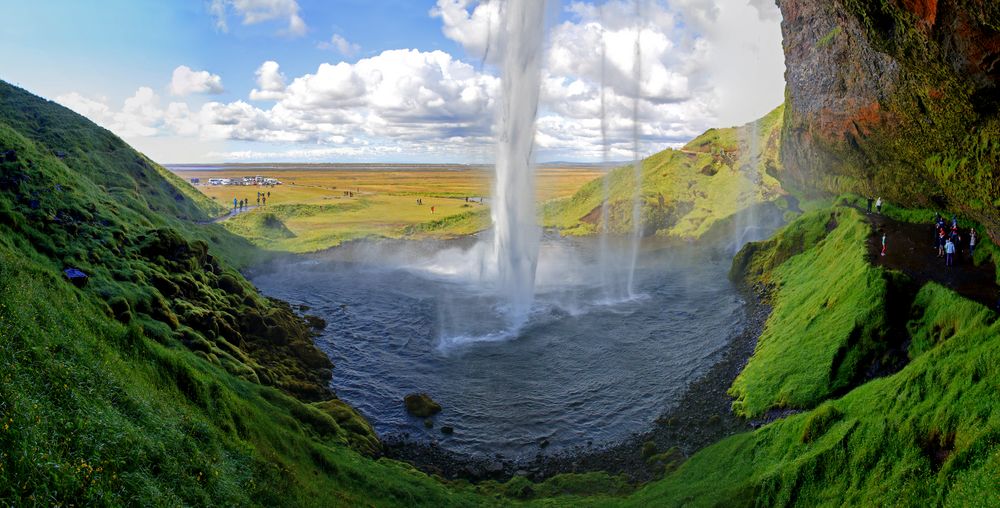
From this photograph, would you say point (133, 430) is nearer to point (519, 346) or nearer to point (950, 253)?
point (519, 346)

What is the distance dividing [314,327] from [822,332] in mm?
30813

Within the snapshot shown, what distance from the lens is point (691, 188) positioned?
80188 millimetres

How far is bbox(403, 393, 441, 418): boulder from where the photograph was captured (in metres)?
27.0

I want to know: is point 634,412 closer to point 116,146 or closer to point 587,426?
point 587,426

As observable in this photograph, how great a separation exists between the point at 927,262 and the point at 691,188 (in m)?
53.4

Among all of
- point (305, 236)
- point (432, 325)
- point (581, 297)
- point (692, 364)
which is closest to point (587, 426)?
point (692, 364)

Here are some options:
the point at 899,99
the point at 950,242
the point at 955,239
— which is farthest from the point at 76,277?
→ the point at 955,239

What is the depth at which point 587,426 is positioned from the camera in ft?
84.9

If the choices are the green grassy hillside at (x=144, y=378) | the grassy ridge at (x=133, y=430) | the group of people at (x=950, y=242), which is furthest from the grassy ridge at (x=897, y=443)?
the green grassy hillside at (x=144, y=378)

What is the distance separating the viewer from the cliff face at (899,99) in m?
17.7

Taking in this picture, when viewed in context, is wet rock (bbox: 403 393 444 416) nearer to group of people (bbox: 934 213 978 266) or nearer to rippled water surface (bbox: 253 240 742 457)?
rippled water surface (bbox: 253 240 742 457)

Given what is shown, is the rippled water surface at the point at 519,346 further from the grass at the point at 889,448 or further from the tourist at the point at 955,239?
the tourist at the point at 955,239

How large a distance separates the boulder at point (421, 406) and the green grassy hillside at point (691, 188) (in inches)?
2029

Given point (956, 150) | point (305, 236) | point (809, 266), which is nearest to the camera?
point (956, 150)
